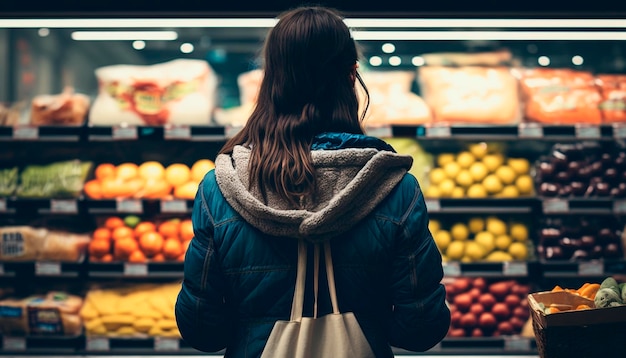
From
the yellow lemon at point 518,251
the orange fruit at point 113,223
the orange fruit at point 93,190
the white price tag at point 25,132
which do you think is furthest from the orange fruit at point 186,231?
the yellow lemon at point 518,251

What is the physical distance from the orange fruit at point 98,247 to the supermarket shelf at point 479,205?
1704 mm

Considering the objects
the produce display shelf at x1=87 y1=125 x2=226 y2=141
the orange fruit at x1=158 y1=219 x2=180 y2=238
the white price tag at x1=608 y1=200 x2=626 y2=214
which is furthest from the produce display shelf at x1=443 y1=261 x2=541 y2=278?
the orange fruit at x1=158 y1=219 x2=180 y2=238

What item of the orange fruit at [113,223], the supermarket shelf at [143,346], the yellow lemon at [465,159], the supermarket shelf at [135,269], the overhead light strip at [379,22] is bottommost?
the supermarket shelf at [143,346]

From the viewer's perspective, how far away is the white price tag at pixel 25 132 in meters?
3.04

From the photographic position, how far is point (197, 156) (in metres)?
3.50

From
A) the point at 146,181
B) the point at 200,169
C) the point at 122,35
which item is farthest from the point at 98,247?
the point at 122,35

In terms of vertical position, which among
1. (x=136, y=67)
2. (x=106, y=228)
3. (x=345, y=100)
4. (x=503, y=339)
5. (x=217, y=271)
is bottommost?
(x=503, y=339)

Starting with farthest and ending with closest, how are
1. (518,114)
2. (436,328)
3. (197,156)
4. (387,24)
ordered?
(197,156)
(518,114)
(387,24)
(436,328)

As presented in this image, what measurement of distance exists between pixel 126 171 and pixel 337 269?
2.30 metres

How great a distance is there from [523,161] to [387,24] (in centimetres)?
116

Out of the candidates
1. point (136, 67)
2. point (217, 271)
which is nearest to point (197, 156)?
point (136, 67)

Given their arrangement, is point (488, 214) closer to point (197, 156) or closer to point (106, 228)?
point (197, 156)

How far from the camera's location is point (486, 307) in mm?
3250

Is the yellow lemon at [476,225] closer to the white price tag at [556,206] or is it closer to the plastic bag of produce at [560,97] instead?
the white price tag at [556,206]
